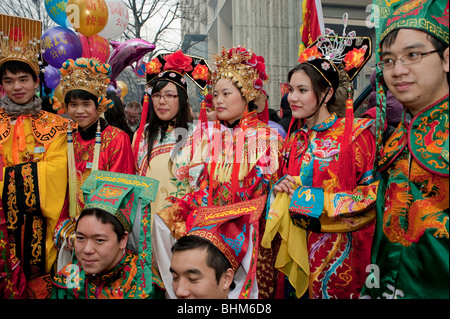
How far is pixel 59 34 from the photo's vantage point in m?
5.96

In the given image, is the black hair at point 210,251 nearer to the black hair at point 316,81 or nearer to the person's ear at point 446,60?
the black hair at point 316,81

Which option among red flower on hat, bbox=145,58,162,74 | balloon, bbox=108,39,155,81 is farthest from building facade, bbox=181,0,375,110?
red flower on hat, bbox=145,58,162,74

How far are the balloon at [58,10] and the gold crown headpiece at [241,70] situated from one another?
4106 millimetres

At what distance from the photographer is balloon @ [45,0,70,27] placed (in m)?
6.38

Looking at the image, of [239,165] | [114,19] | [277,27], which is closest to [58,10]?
[114,19]

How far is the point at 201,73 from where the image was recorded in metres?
3.71

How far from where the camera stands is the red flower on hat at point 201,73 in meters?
3.70

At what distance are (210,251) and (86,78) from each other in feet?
7.54

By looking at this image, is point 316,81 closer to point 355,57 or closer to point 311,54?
point 311,54

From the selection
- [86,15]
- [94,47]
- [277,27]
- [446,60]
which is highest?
[277,27]

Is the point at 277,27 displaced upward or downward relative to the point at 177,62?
upward

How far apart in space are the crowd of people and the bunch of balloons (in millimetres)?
2571

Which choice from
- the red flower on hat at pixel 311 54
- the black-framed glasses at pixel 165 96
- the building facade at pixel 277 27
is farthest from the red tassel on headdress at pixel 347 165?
the building facade at pixel 277 27

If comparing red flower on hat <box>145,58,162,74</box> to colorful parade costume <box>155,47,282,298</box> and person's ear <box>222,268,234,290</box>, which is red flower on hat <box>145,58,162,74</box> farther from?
person's ear <box>222,268,234,290</box>
